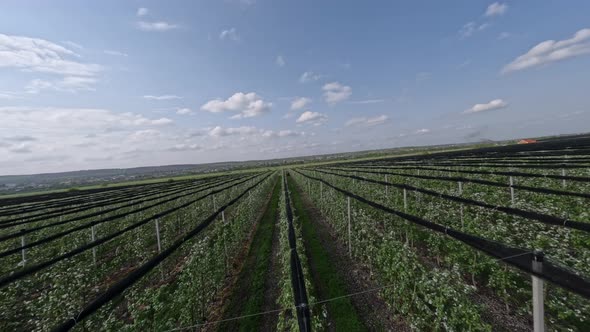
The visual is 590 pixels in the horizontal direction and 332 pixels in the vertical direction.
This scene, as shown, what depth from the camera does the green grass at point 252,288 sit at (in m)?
5.49

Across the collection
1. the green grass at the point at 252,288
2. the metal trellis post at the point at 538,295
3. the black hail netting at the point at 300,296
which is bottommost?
the green grass at the point at 252,288

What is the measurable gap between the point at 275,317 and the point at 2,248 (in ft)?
49.7

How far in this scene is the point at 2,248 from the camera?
1120cm

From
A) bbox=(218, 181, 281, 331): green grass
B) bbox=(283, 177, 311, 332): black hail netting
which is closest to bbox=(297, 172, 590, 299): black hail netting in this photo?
bbox=(283, 177, 311, 332): black hail netting

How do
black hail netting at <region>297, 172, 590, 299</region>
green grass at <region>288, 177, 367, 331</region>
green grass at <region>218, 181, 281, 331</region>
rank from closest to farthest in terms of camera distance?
1. black hail netting at <region>297, 172, 590, 299</region>
2. green grass at <region>288, 177, 367, 331</region>
3. green grass at <region>218, 181, 281, 331</region>

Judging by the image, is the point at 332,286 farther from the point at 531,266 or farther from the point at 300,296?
the point at 531,266

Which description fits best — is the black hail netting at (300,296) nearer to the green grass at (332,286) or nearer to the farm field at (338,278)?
the farm field at (338,278)

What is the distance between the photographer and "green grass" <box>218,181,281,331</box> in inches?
216

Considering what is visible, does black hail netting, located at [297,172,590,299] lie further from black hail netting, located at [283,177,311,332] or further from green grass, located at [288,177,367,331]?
green grass, located at [288,177,367,331]

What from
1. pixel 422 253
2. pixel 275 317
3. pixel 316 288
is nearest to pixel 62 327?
pixel 275 317

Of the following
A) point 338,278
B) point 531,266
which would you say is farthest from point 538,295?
point 338,278

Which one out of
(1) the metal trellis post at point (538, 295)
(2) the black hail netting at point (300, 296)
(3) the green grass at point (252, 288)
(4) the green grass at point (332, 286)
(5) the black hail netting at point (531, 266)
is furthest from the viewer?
(3) the green grass at point (252, 288)

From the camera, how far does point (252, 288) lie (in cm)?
688

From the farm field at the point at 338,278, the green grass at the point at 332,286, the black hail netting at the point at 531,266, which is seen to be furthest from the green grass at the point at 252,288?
the black hail netting at the point at 531,266
